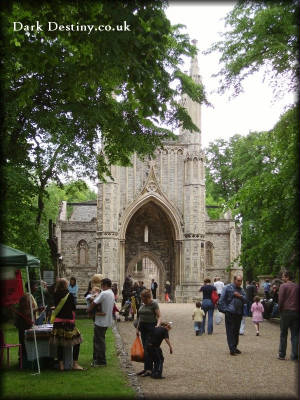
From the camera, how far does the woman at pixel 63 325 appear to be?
858cm

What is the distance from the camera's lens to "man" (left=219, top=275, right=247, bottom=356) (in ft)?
35.3

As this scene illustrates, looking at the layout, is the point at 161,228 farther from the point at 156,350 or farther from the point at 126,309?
the point at 156,350

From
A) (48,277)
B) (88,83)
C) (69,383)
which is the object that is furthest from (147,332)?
(48,277)

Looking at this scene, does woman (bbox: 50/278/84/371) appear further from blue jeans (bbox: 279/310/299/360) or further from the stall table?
blue jeans (bbox: 279/310/299/360)

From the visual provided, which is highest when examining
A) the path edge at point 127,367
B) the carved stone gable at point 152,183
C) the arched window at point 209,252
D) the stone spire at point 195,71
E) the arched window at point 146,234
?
the stone spire at point 195,71

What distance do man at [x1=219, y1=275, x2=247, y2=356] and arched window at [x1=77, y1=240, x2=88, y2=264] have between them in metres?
28.0

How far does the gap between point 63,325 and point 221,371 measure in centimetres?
272

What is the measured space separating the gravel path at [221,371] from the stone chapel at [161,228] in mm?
20292

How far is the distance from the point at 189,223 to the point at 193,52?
16.1 meters

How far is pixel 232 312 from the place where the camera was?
10.8 meters

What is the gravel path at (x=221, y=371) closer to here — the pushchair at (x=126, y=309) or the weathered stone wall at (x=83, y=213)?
the pushchair at (x=126, y=309)

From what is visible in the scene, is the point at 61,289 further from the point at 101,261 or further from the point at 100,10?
the point at 101,261

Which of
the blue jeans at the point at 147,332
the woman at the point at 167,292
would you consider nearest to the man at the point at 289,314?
the blue jeans at the point at 147,332

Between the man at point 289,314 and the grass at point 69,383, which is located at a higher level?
the man at point 289,314
